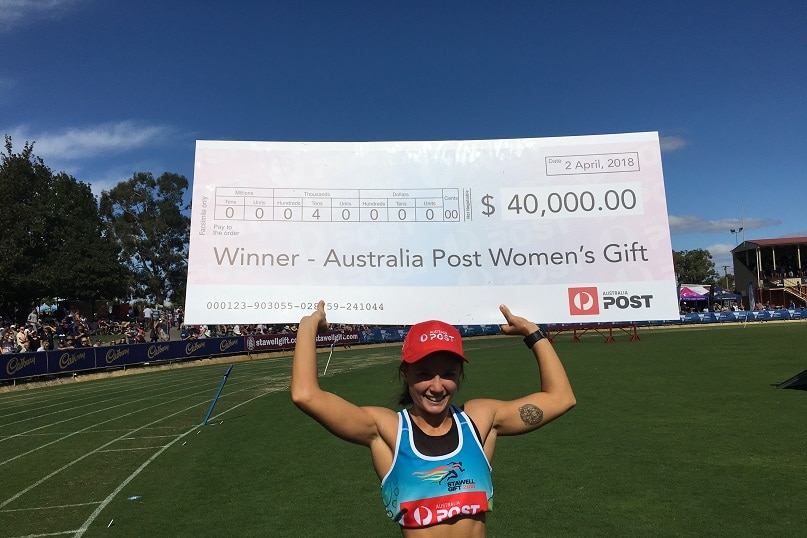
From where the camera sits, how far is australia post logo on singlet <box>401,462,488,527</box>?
2.42 m

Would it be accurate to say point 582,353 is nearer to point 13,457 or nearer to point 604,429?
point 604,429

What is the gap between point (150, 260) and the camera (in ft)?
194

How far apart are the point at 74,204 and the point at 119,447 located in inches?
2050

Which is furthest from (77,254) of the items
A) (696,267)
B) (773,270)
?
(696,267)

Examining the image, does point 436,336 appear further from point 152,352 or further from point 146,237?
point 146,237

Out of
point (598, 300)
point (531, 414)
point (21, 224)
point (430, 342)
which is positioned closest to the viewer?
point (430, 342)

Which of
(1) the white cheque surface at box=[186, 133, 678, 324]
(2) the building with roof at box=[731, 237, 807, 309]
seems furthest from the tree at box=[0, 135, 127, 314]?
(2) the building with roof at box=[731, 237, 807, 309]

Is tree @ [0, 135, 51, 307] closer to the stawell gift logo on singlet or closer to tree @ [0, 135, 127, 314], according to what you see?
tree @ [0, 135, 127, 314]

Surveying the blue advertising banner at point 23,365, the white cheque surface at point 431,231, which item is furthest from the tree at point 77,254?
the white cheque surface at point 431,231

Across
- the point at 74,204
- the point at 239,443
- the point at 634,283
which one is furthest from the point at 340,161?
the point at 74,204

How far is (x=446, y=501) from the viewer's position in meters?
2.44

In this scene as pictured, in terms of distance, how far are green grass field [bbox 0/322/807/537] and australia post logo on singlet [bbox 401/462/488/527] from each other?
0.66 meters

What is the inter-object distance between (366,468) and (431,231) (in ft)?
22.7

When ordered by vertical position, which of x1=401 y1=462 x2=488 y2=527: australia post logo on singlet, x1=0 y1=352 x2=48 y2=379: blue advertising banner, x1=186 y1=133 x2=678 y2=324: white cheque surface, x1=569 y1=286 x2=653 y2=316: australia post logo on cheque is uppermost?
x1=186 y1=133 x2=678 y2=324: white cheque surface
